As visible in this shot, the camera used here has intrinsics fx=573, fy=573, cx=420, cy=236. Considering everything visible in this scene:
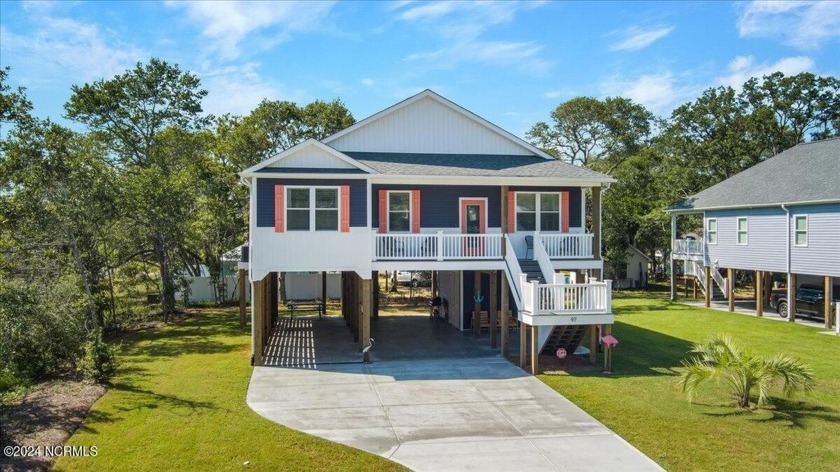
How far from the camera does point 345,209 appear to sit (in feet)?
54.4

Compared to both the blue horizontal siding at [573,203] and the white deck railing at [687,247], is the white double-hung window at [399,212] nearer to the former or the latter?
the blue horizontal siding at [573,203]

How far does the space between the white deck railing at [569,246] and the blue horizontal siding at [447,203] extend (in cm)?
199

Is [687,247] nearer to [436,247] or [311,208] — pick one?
[436,247]

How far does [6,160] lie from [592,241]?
17794 millimetres

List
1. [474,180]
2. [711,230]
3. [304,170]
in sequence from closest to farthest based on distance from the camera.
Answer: [304,170], [474,180], [711,230]

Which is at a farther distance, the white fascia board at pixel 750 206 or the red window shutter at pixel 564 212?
the white fascia board at pixel 750 206

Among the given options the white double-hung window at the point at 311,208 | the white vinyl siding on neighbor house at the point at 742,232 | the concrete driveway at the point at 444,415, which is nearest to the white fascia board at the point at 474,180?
the white double-hung window at the point at 311,208

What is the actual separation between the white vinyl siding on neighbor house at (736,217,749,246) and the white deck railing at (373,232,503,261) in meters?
15.1

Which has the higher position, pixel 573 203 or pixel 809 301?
pixel 573 203

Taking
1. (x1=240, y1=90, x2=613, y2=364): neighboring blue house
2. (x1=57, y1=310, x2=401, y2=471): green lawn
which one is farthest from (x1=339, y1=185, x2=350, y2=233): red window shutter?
(x1=57, y1=310, x2=401, y2=471): green lawn

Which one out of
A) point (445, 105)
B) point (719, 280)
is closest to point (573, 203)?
point (445, 105)

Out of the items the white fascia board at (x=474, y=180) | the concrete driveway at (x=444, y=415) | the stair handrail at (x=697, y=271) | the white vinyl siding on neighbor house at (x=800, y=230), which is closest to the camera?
→ the concrete driveway at (x=444, y=415)

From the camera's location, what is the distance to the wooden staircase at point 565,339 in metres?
15.9

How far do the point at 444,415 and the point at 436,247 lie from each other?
668 cm
